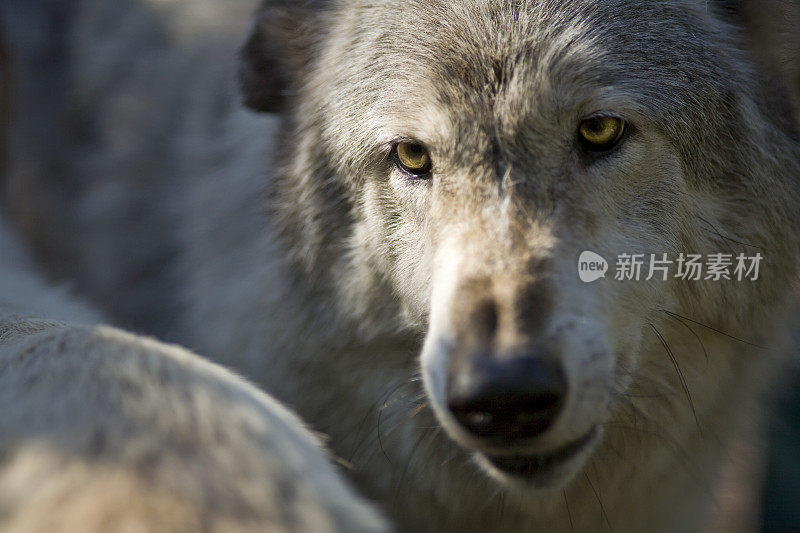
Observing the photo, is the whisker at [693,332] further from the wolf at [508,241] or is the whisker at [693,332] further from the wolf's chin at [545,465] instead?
the wolf's chin at [545,465]

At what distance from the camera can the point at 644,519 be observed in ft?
8.29

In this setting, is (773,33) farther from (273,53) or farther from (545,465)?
(273,53)

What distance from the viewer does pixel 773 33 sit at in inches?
85.0

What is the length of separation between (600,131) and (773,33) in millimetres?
679

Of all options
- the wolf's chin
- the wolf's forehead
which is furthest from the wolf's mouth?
the wolf's forehead

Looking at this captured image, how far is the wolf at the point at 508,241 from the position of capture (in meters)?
1.76

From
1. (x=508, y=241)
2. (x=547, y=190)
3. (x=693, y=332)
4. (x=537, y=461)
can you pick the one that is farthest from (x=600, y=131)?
(x=537, y=461)

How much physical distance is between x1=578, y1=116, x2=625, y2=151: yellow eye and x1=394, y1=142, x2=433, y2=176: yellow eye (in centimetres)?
39

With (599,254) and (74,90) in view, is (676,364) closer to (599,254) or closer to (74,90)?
(599,254)

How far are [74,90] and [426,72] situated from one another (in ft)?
7.76

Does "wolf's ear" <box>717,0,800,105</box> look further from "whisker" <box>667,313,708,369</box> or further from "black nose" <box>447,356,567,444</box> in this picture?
"black nose" <box>447,356,567,444</box>

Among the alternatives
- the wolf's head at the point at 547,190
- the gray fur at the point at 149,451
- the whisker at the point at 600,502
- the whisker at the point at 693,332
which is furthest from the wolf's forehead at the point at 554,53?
the whisker at the point at 600,502

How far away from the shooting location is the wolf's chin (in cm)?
177

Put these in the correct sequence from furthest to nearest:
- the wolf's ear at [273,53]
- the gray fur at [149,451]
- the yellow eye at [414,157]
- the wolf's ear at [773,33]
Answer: the wolf's ear at [273,53] < the wolf's ear at [773,33] < the yellow eye at [414,157] < the gray fur at [149,451]
